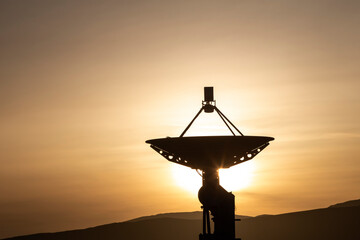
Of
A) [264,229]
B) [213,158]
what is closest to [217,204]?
[213,158]

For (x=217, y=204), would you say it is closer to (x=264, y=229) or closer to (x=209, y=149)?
(x=209, y=149)

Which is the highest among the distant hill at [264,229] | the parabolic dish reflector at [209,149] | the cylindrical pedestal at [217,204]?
the distant hill at [264,229]

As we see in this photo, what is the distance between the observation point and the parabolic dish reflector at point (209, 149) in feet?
127

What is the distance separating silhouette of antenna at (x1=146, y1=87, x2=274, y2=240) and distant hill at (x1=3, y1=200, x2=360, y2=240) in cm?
12062

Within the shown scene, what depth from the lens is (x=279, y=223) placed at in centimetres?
17588

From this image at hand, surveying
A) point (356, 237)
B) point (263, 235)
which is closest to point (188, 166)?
point (356, 237)

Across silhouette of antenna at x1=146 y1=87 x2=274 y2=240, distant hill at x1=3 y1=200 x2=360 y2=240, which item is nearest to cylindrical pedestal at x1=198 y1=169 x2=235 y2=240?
silhouette of antenna at x1=146 y1=87 x2=274 y2=240

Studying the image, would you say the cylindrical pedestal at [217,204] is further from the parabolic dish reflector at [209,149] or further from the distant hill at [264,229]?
the distant hill at [264,229]

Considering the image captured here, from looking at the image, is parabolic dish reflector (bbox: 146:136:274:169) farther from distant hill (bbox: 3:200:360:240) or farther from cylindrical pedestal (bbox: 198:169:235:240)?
distant hill (bbox: 3:200:360:240)

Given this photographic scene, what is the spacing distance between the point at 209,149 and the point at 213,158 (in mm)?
1005

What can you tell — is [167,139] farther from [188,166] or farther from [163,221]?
[163,221]

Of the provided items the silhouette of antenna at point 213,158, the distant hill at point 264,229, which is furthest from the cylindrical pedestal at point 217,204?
the distant hill at point 264,229

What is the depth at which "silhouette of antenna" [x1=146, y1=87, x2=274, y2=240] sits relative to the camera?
39188 millimetres

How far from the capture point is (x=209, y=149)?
128 ft
